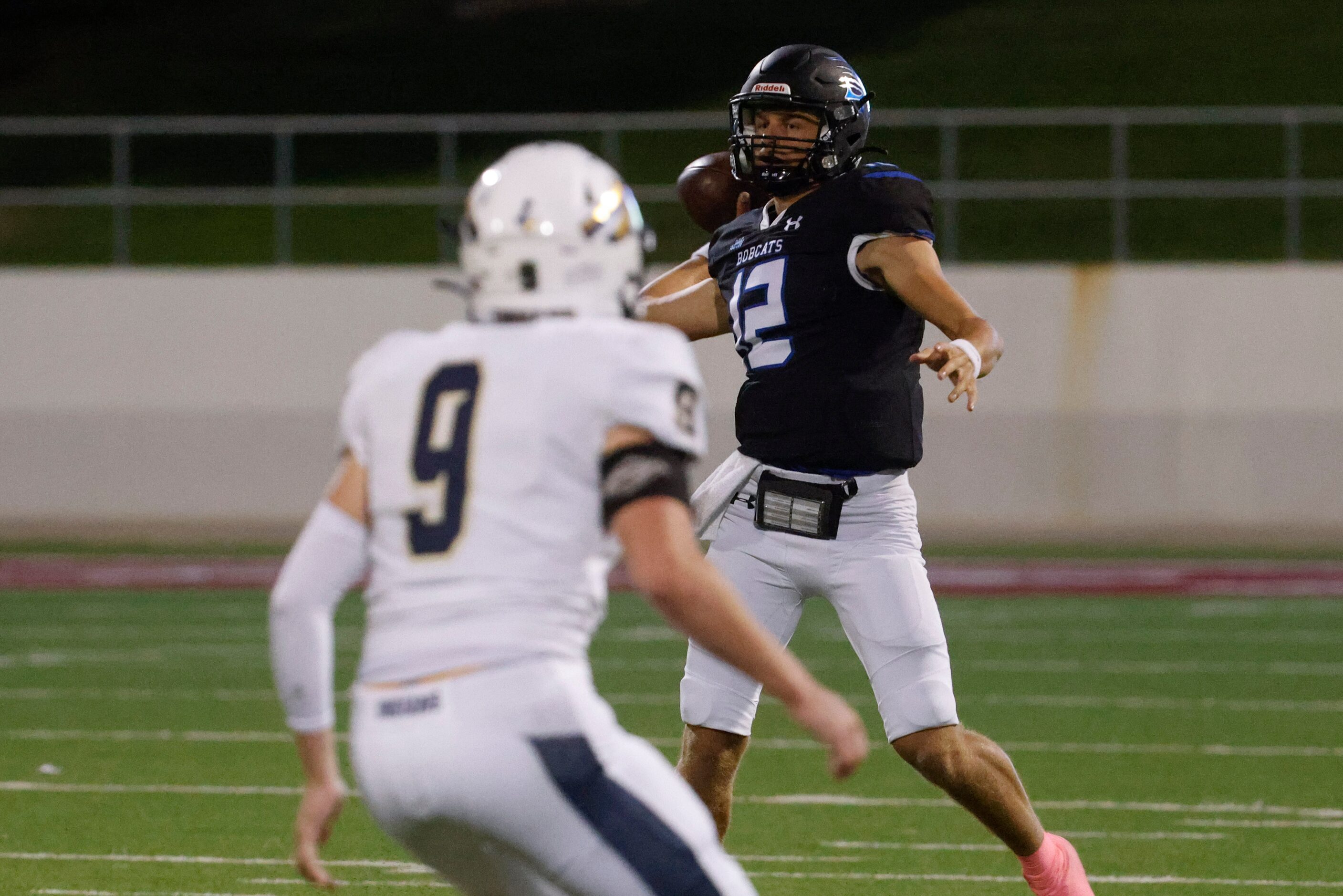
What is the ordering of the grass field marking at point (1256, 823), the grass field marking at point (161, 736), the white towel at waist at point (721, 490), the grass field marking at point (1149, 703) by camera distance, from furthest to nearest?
the grass field marking at point (1149, 703) < the grass field marking at point (161, 736) < the grass field marking at point (1256, 823) < the white towel at waist at point (721, 490)

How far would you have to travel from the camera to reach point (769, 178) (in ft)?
15.5

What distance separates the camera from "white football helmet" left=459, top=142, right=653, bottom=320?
2807 mm

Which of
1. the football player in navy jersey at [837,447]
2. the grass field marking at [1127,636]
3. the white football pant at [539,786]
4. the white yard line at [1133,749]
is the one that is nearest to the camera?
the white football pant at [539,786]

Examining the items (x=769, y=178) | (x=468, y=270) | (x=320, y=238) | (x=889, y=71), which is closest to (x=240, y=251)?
(x=320, y=238)

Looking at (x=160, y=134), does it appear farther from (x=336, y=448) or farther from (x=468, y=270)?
(x=468, y=270)

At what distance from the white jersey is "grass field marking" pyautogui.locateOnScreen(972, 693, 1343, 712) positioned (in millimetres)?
5900

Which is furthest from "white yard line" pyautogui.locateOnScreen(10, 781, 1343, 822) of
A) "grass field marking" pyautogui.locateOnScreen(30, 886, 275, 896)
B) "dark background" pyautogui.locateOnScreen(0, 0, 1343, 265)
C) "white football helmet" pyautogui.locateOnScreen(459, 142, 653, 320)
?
"dark background" pyautogui.locateOnScreen(0, 0, 1343, 265)

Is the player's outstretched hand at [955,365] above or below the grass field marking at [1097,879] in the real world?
above

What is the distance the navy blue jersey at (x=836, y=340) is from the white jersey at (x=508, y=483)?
1.81 m

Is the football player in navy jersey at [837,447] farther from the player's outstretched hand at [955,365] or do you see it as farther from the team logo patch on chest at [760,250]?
the player's outstretched hand at [955,365]

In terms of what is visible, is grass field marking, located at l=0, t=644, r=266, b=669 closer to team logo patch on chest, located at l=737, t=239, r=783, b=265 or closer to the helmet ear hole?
team logo patch on chest, located at l=737, t=239, r=783, b=265

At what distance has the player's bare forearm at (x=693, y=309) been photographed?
16.2 feet

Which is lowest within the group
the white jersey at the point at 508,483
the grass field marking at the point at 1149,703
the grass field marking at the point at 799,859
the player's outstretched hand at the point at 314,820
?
the grass field marking at the point at 1149,703

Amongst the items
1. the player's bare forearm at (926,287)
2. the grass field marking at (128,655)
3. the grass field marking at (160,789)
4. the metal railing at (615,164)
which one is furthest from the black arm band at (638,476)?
the metal railing at (615,164)
